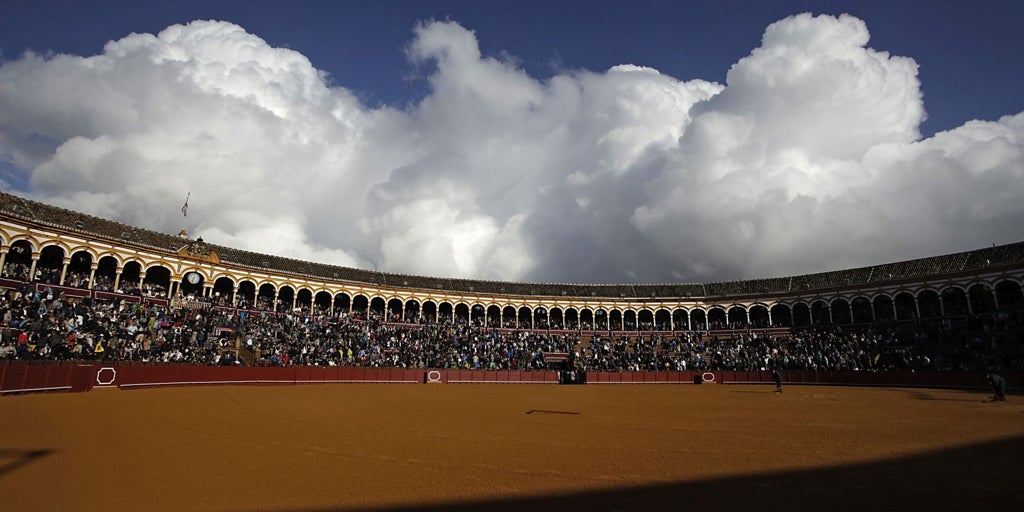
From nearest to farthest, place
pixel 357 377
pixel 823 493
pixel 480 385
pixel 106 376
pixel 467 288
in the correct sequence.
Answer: pixel 823 493 < pixel 106 376 < pixel 357 377 < pixel 480 385 < pixel 467 288

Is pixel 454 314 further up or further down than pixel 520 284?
further down

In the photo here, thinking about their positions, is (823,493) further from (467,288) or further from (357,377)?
(467,288)

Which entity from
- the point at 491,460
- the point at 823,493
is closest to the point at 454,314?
the point at 491,460

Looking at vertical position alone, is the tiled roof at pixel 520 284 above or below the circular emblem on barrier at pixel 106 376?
above

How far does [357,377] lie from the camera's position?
34.8 metres

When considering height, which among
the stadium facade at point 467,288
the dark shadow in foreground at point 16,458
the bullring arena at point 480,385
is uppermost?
the stadium facade at point 467,288

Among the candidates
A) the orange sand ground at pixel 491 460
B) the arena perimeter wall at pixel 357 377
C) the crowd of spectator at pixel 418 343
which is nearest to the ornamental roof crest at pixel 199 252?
the crowd of spectator at pixel 418 343

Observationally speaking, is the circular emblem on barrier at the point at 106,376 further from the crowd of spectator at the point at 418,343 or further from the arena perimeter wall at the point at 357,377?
the crowd of spectator at the point at 418,343

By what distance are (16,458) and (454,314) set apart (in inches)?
1917

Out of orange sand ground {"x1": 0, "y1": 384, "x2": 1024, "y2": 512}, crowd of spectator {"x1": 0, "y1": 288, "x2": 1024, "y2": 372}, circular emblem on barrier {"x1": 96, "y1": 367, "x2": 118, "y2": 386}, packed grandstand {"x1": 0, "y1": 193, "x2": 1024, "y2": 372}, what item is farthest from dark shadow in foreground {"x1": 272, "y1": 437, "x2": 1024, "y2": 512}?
packed grandstand {"x1": 0, "y1": 193, "x2": 1024, "y2": 372}

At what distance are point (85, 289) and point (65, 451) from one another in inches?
1308

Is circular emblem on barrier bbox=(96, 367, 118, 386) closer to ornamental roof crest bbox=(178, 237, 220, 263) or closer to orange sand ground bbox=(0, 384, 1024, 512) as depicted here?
orange sand ground bbox=(0, 384, 1024, 512)

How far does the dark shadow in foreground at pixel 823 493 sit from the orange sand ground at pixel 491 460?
0.13 feet

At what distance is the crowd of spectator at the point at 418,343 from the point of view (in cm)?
2741
